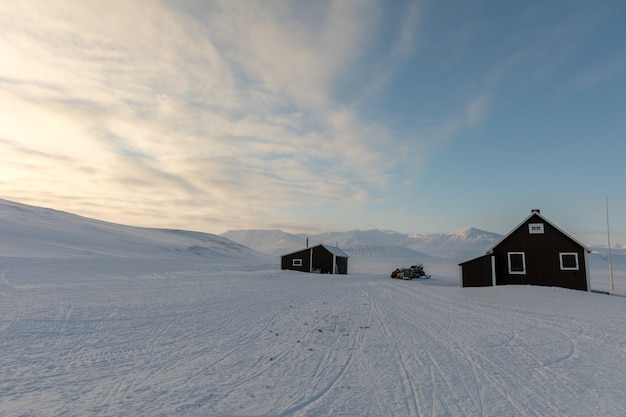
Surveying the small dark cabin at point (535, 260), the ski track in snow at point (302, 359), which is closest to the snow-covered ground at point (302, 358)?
the ski track in snow at point (302, 359)

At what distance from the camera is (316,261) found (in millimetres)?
51562

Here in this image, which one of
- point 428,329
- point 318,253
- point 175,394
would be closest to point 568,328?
point 428,329

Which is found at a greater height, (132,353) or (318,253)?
(318,253)

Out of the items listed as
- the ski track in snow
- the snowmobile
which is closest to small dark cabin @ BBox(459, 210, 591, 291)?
the ski track in snow

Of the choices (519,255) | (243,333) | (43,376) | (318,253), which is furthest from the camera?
(318,253)

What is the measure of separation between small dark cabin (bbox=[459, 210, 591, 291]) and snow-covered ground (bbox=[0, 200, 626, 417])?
31.0 ft

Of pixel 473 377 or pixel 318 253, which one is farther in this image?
pixel 318 253

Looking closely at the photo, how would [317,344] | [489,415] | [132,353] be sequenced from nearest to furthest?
[489,415] → [132,353] → [317,344]

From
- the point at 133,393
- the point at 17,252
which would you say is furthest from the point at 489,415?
the point at 17,252

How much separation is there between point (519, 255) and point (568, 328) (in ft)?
57.3

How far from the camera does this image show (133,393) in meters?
6.98

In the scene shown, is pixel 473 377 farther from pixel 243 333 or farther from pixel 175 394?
pixel 243 333

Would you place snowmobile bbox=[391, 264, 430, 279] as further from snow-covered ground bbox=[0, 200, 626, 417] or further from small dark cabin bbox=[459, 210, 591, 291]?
snow-covered ground bbox=[0, 200, 626, 417]

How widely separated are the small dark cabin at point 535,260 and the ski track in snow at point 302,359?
11.0m
